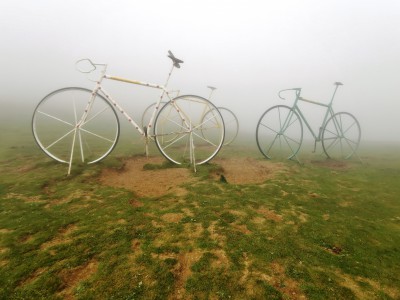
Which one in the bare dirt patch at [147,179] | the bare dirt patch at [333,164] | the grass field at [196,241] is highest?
the bare dirt patch at [333,164]

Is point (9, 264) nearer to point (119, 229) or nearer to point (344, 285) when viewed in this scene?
point (119, 229)

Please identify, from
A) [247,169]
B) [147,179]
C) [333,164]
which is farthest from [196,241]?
[333,164]

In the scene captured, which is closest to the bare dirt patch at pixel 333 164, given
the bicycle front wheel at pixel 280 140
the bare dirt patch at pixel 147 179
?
the bicycle front wheel at pixel 280 140

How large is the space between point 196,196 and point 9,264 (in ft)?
10.1

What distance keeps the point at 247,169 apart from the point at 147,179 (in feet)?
10.6

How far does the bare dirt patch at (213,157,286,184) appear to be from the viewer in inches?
282

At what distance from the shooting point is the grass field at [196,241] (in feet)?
9.05

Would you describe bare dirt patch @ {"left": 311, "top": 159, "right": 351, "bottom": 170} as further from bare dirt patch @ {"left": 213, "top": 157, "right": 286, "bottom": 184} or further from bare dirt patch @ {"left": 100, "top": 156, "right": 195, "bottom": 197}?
bare dirt patch @ {"left": 100, "top": 156, "right": 195, "bottom": 197}

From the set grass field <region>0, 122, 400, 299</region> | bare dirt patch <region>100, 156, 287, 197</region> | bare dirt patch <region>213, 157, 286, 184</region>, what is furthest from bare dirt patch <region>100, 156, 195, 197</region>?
bare dirt patch <region>213, 157, 286, 184</region>

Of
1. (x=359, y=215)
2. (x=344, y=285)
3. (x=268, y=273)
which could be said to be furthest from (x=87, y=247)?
(x=359, y=215)

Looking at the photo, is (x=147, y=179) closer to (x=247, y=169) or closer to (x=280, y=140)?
(x=247, y=169)

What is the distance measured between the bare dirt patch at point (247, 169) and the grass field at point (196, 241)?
830mm

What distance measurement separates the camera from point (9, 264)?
9.84 feet

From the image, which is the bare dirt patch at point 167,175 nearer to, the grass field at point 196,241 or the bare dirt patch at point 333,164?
the grass field at point 196,241
